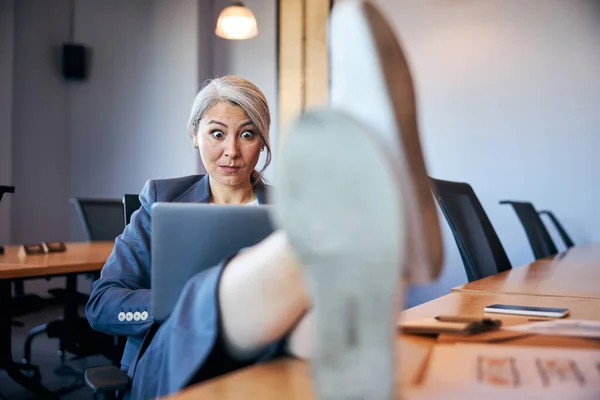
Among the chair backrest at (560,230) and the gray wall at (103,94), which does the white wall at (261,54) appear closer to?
→ the gray wall at (103,94)

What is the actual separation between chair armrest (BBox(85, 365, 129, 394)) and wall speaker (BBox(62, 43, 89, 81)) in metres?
5.53

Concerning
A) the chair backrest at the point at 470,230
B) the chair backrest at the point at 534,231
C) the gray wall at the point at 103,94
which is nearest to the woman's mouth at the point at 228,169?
the chair backrest at the point at 470,230

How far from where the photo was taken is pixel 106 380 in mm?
1120

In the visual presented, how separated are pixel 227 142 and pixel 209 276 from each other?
0.92 meters

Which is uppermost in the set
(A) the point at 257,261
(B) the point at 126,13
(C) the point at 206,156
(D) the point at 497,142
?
(B) the point at 126,13

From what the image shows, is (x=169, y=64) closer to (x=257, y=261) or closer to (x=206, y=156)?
(x=206, y=156)

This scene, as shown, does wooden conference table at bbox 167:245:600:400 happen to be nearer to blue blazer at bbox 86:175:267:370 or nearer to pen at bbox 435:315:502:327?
pen at bbox 435:315:502:327

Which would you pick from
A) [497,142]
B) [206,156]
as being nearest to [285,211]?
[206,156]

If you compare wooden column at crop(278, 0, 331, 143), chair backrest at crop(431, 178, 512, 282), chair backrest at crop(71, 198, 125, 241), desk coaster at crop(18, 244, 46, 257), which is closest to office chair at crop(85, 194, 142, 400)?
chair backrest at crop(431, 178, 512, 282)

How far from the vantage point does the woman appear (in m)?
0.61

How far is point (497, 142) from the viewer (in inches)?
180

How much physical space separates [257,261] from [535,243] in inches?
105

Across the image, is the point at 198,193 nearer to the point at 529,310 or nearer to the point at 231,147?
the point at 231,147

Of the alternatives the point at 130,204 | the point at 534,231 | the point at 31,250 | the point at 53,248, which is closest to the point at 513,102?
the point at 534,231
